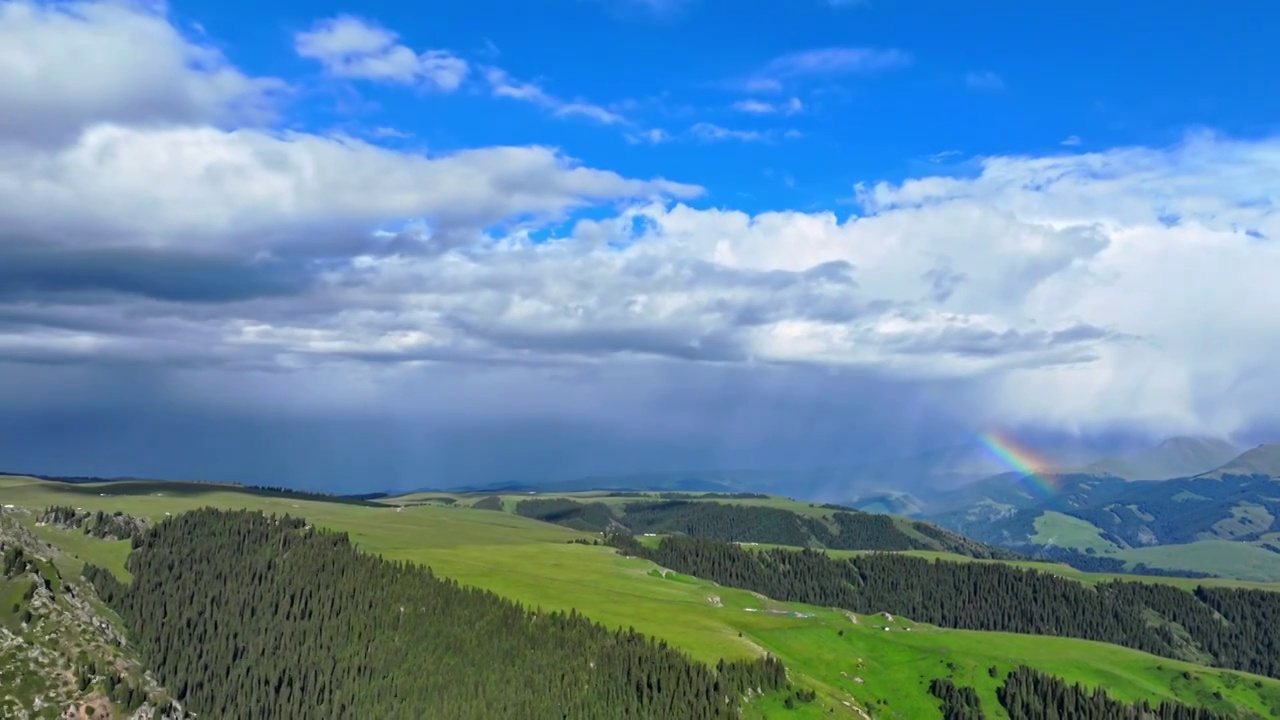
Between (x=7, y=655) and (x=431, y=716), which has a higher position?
(x=7, y=655)

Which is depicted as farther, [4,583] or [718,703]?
[4,583]

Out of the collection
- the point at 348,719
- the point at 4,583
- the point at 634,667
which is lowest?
the point at 348,719

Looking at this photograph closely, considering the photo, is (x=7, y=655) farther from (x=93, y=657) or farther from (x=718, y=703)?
(x=718, y=703)

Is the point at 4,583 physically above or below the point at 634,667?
above

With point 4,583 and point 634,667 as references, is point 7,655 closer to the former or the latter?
point 4,583

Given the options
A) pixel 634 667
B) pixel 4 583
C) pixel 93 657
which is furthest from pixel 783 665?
→ pixel 4 583

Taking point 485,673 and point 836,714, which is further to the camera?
point 485,673

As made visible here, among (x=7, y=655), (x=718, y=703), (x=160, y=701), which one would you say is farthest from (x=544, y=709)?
(x=7, y=655)

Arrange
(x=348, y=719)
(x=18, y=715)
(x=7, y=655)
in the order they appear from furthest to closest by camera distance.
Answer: (x=348, y=719), (x=7, y=655), (x=18, y=715)

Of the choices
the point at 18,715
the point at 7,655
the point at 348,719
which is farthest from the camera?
the point at 348,719
